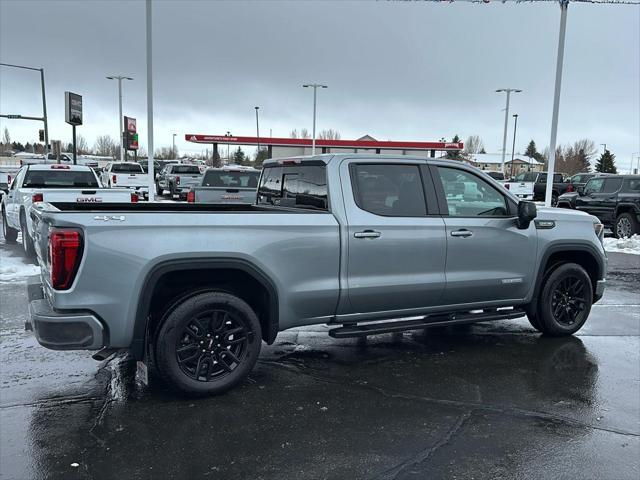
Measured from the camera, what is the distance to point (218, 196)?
13562 millimetres

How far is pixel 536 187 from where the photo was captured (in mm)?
28766

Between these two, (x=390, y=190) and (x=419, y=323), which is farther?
(x=419, y=323)

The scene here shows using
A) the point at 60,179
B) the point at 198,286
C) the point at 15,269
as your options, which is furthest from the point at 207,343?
the point at 60,179

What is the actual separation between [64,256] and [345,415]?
2.33 metres

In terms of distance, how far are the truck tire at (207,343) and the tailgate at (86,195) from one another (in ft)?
18.9

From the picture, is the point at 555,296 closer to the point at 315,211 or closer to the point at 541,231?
the point at 541,231

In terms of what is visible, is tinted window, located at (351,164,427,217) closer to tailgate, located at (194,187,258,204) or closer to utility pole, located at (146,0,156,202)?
tailgate, located at (194,187,258,204)

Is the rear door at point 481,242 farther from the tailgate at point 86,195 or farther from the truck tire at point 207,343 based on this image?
the tailgate at point 86,195

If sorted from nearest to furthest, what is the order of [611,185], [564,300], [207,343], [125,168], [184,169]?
[207,343] → [564,300] → [611,185] → [125,168] → [184,169]

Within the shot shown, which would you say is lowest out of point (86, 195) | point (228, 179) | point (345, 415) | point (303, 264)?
point (345, 415)

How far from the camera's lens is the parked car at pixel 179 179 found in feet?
85.1

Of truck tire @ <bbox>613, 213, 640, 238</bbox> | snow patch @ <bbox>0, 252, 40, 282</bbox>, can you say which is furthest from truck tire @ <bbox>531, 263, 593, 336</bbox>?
truck tire @ <bbox>613, 213, 640, 238</bbox>

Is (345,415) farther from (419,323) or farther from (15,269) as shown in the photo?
(15,269)

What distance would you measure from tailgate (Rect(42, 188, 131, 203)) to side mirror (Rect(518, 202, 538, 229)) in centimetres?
668
